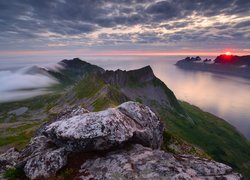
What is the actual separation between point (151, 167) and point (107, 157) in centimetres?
488

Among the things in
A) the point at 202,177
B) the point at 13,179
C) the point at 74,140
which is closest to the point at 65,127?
the point at 74,140

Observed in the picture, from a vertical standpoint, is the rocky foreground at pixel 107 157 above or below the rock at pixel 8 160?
above

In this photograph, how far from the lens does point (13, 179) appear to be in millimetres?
25234

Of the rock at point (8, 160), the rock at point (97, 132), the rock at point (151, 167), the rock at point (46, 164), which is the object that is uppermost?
the rock at point (97, 132)

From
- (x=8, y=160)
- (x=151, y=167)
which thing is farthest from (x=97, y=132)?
(x=8, y=160)

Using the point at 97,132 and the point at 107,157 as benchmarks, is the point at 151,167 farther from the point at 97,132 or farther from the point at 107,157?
the point at 97,132

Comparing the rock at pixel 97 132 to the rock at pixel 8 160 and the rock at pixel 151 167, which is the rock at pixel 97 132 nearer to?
the rock at pixel 151 167

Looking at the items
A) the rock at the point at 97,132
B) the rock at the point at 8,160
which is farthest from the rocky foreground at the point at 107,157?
the rock at the point at 8,160

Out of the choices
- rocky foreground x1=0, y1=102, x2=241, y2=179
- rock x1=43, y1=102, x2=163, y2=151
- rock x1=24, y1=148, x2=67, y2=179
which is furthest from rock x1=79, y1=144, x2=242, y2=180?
rock x1=24, y1=148, x2=67, y2=179

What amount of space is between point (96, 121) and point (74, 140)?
2.97 m

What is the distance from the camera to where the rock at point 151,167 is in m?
21.9

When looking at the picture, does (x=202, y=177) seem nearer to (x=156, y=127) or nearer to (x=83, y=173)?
(x=83, y=173)

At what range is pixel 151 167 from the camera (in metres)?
23.0

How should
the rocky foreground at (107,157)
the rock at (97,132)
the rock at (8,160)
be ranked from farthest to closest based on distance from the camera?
the rock at (8,160) → the rock at (97,132) → the rocky foreground at (107,157)
